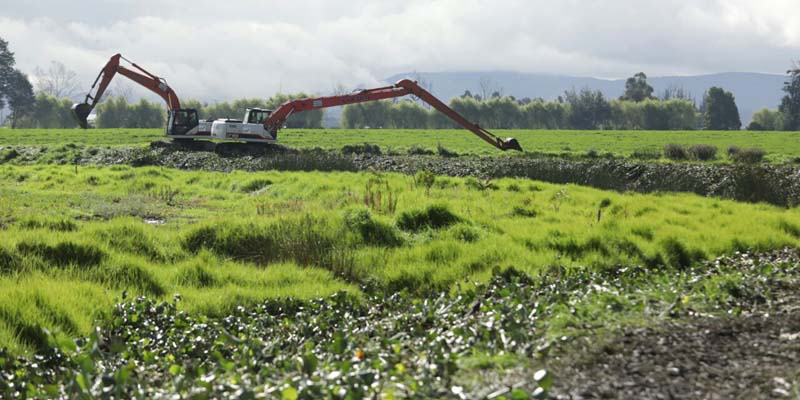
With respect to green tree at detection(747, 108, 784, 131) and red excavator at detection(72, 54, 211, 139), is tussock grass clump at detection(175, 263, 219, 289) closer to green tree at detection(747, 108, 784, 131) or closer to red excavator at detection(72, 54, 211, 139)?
red excavator at detection(72, 54, 211, 139)

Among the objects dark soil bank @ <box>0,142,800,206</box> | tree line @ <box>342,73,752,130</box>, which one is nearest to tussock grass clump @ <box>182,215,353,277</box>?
dark soil bank @ <box>0,142,800,206</box>

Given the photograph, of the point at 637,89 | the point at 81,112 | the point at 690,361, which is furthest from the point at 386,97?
the point at 637,89

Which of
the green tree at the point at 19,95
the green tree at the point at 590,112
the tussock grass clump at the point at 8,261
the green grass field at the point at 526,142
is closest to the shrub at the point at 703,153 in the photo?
the green grass field at the point at 526,142

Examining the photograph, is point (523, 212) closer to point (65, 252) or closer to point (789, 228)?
point (789, 228)

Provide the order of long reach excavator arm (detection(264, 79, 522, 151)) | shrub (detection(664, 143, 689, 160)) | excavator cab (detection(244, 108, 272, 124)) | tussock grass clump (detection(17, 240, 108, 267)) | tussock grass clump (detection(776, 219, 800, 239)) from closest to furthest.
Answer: tussock grass clump (detection(17, 240, 108, 267))
tussock grass clump (detection(776, 219, 800, 239))
long reach excavator arm (detection(264, 79, 522, 151))
shrub (detection(664, 143, 689, 160))
excavator cab (detection(244, 108, 272, 124))

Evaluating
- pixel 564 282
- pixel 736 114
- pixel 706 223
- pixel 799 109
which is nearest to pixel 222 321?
pixel 564 282

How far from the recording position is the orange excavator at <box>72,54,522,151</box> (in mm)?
32750

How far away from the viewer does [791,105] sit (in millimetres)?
105562

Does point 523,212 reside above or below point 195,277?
above

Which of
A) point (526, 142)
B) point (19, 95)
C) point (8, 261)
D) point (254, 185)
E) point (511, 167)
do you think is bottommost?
point (8, 261)

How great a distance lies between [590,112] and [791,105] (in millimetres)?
29433

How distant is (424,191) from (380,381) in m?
15.0

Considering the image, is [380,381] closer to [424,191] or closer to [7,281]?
[7,281]

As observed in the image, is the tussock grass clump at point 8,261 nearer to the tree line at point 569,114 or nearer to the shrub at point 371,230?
the shrub at point 371,230
